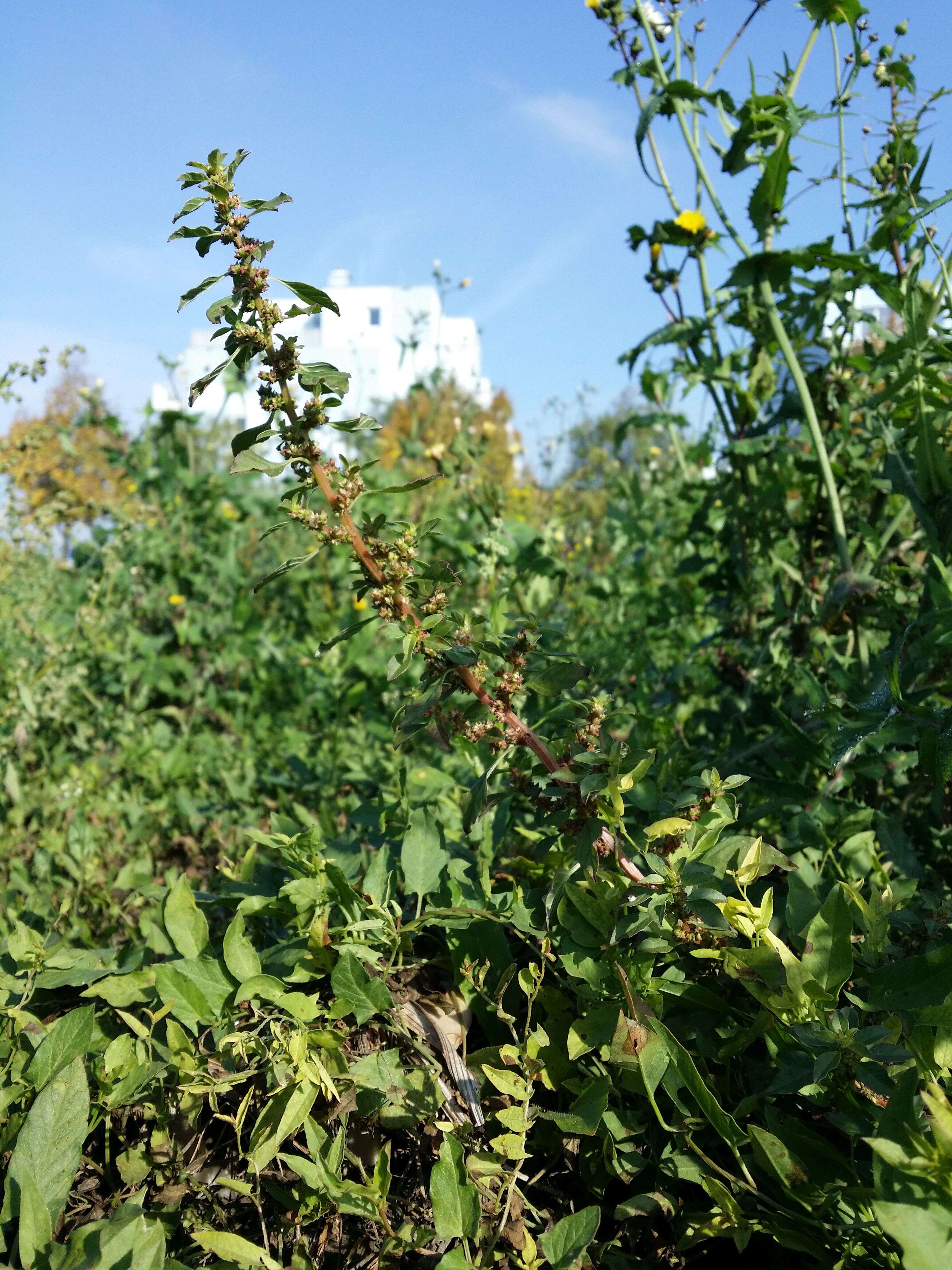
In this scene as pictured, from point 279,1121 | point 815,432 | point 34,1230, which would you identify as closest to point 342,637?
point 279,1121

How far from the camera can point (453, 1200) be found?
0.94m

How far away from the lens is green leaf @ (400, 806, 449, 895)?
4.14 ft

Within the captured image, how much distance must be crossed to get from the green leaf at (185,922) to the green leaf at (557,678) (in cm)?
55

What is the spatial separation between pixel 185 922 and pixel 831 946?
828mm

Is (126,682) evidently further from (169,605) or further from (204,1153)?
(204,1153)

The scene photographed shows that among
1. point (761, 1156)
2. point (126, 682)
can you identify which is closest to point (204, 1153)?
point (761, 1156)

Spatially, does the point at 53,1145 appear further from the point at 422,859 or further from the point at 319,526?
the point at 319,526

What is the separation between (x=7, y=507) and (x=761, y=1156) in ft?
13.9

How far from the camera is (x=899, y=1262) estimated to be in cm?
85

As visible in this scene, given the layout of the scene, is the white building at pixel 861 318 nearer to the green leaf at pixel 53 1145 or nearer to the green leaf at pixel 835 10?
the green leaf at pixel 835 10

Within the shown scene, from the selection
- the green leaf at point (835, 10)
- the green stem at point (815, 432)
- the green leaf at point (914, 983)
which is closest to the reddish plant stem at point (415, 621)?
the green leaf at point (914, 983)

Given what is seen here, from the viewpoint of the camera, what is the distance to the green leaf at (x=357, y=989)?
43.1 inches

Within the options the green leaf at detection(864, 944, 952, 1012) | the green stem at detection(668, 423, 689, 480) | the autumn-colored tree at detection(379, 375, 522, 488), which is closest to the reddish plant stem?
the green leaf at detection(864, 944, 952, 1012)

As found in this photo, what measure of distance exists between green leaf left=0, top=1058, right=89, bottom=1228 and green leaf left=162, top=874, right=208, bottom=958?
0.81 feet
